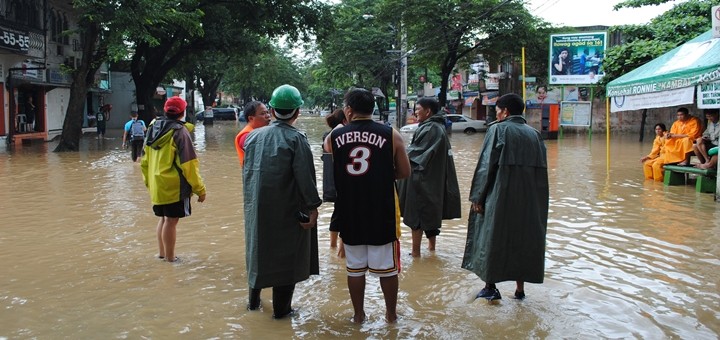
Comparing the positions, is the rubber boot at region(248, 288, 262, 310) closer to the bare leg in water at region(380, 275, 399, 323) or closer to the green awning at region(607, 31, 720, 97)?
the bare leg in water at region(380, 275, 399, 323)

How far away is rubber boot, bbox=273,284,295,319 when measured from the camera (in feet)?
14.5

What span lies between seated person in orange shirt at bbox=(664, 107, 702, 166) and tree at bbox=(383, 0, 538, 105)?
1782 centimetres

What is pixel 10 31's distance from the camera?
18344 mm

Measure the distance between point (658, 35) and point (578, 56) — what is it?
10.1 m

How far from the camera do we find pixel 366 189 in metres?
4.14

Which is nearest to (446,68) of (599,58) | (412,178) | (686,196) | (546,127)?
(546,127)

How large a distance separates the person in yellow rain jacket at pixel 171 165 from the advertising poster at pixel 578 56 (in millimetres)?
24314

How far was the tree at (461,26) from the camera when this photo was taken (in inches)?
1174

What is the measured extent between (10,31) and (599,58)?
22.3m

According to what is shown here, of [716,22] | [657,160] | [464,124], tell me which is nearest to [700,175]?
[657,160]

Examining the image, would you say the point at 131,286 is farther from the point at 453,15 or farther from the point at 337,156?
the point at 453,15

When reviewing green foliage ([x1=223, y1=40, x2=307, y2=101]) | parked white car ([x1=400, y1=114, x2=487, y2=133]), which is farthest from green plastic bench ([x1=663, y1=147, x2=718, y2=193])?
→ green foliage ([x1=223, y1=40, x2=307, y2=101])

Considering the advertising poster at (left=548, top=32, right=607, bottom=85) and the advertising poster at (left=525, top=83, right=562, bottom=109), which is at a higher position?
the advertising poster at (left=548, top=32, right=607, bottom=85)

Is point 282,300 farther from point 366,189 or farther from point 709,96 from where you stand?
point 709,96
